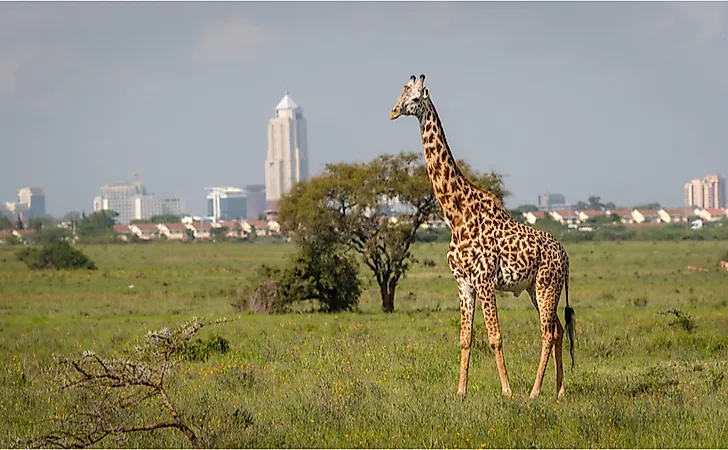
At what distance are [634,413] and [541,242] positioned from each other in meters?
2.75

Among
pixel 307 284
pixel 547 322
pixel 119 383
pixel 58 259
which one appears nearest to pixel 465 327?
pixel 547 322

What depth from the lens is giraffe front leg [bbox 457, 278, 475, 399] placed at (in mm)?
14656

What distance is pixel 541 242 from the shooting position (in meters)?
14.8

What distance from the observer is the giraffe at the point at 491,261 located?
14609 mm

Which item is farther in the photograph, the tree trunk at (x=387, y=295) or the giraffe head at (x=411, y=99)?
the tree trunk at (x=387, y=295)

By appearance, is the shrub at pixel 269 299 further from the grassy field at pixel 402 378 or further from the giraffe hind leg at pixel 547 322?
the giraffe hind leg at pixel 547 322

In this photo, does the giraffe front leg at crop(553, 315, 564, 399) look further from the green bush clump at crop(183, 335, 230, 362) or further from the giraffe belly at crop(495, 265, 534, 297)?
the green bush clump at crop(183, 335, 230, 362)

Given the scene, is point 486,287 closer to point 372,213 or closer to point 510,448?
point 510,448

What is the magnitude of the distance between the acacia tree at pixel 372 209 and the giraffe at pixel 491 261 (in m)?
19.6

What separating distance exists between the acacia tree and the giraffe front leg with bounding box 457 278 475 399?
19897 mm

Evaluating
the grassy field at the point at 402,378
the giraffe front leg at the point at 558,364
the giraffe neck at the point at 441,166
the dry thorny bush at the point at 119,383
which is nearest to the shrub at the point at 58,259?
the grassy field at the point at 402,378

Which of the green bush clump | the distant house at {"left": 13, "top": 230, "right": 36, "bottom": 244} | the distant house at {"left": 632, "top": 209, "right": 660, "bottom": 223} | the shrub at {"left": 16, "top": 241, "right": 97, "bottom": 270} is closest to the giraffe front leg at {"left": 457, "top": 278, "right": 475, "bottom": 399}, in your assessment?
the green bush clump

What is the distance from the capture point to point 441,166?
15258mm

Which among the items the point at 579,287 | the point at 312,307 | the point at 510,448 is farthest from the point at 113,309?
the point at 510,448
